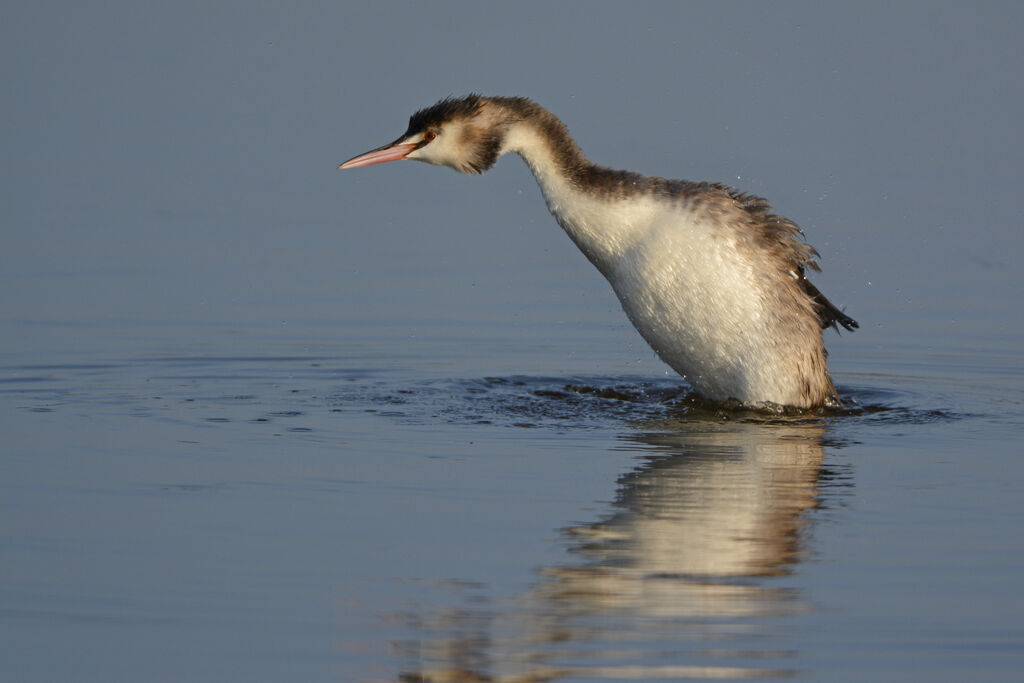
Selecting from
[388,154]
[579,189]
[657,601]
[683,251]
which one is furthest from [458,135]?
[657,601]

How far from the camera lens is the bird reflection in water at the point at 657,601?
20.3 ft

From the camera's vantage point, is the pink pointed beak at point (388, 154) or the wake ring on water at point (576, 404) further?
the pink pointed beak at point (388, 154)

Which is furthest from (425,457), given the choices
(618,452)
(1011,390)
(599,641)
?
(1011,390)

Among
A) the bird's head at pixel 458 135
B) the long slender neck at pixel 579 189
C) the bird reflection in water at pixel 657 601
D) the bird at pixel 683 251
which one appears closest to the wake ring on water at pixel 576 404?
the bird at pixel 683 251

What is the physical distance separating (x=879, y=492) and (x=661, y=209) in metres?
2.57

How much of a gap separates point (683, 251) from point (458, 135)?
5.16 ft

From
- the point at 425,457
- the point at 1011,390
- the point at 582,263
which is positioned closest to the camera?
the point at 425,457

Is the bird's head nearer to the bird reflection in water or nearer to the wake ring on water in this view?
the wake ring on water

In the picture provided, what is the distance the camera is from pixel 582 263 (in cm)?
1666

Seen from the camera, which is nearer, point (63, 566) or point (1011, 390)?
point (63, 566)

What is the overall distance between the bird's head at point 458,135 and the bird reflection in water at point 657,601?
2770 mm

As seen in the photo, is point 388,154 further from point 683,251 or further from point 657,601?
point 657,601

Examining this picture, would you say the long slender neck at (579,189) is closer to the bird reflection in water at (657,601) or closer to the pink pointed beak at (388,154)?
the pink pointed beak at (388,154)

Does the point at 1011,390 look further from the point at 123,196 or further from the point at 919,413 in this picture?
the point at 123,196
